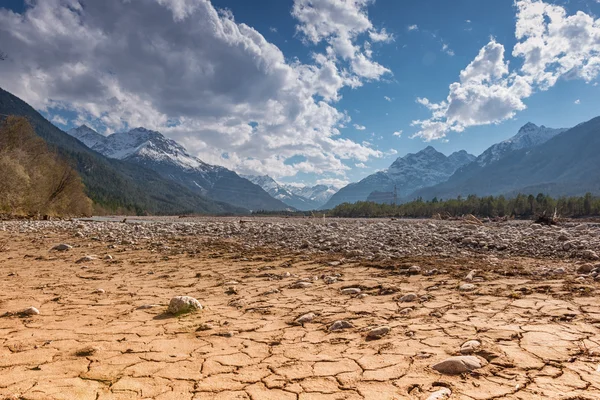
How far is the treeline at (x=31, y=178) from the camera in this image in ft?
105

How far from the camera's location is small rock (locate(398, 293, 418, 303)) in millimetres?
6086

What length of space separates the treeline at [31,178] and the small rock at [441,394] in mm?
40360

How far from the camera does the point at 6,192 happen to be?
32.1m

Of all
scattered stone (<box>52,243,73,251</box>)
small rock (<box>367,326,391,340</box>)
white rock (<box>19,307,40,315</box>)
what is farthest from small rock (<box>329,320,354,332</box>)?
scattered stone (<box>52,243,73,251</box>)

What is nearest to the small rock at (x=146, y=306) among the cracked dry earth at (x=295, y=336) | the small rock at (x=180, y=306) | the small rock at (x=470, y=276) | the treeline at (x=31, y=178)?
the cracked dry earth at (x=295, y=336)

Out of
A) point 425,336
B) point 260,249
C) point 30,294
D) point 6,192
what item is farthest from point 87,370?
point 6,192

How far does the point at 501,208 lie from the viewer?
288ft

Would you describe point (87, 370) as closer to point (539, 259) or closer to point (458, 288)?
point (458, 288)

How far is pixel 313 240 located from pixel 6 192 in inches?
1337

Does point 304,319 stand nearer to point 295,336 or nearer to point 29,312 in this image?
point 295,336

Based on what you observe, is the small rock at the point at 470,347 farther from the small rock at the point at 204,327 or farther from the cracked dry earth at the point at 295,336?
the small rock at the point at 204,327

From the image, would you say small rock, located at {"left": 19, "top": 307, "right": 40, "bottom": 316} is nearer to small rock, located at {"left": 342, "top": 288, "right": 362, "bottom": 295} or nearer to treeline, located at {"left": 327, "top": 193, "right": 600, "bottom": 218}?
small rock, located at {"left": 342, "top": 288, "right": 362, "bottom": 295}

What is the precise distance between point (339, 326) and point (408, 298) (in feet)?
6.48

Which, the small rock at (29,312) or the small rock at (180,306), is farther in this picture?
the small rock at (180,306)
